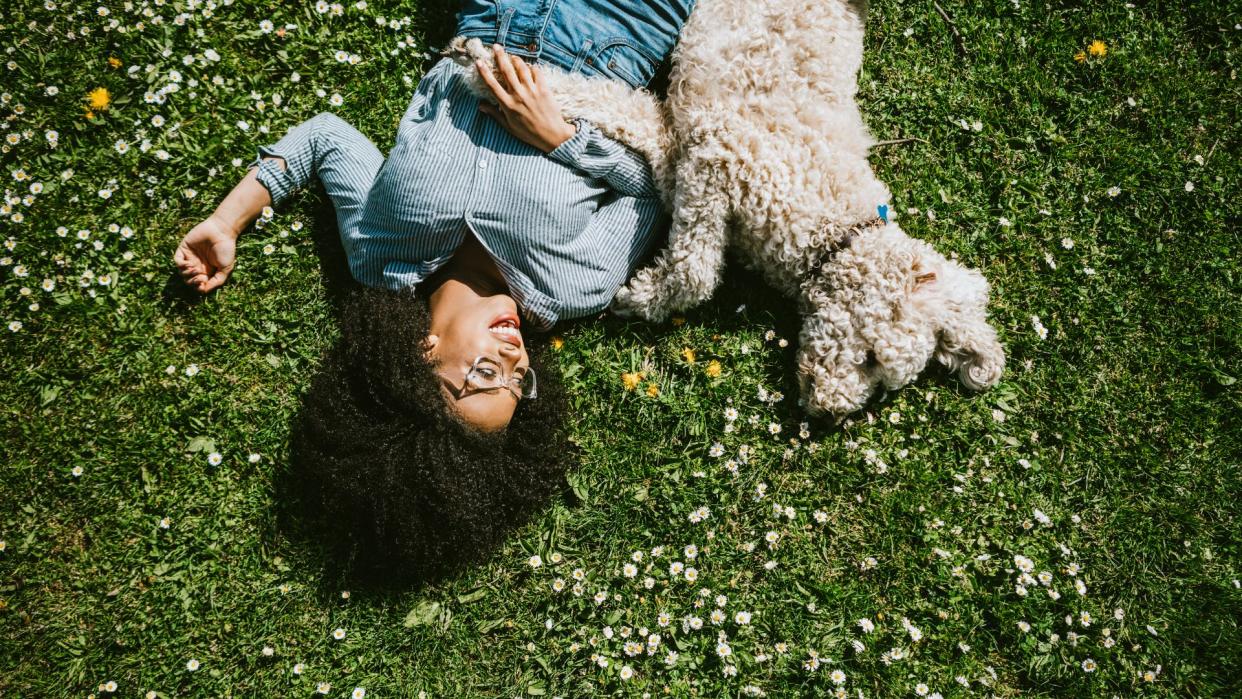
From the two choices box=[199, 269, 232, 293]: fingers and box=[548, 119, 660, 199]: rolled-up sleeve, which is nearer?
box=[548, 119, 660, 199]: rolled-up sleeve

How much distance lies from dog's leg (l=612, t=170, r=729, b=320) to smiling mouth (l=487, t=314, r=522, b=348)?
0.67 metres

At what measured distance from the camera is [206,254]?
12.8 ft

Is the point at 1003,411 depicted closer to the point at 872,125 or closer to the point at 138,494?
the point at 872,125

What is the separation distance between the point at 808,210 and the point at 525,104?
57.6 inches

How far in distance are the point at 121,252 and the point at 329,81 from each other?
149cm

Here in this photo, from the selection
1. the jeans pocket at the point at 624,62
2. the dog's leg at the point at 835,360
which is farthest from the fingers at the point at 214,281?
the dog's leg at the point at 835,360

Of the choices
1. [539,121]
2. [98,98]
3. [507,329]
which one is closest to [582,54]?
[539,121]

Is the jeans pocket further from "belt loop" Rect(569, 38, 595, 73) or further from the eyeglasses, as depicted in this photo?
the eyeglasses

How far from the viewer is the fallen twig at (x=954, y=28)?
14.3 feet

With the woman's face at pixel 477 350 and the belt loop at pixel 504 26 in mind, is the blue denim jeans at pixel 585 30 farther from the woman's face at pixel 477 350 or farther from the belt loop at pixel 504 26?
the woman's face at pixel 477 350

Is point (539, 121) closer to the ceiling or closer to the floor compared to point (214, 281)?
closer to the ceiling

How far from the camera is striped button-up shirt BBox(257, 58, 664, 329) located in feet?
11.4

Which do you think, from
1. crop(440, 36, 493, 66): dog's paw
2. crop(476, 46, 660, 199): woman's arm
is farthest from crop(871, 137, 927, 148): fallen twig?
crop(440, 36, 493, 66): dog's paw

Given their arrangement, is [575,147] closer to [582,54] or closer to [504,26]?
[582,54]
